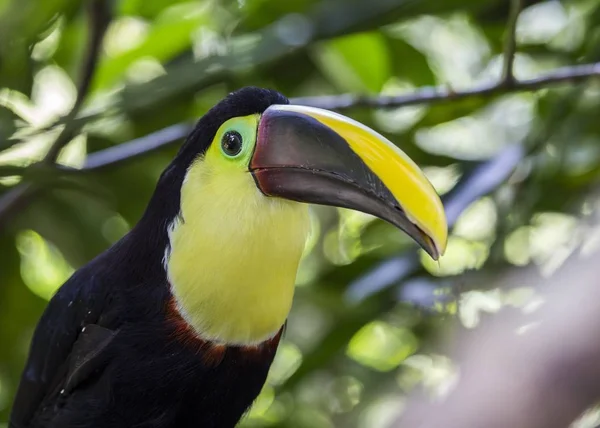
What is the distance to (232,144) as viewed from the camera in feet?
3.51

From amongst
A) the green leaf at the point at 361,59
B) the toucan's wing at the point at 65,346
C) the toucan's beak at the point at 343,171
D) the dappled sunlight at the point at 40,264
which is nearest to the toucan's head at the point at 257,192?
the toucan's beak at the point at 343,171

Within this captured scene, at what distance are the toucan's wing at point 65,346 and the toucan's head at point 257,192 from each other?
136mm

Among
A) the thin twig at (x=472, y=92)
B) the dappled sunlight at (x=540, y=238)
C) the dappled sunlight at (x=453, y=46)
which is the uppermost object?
the thin twig at (x=472, y=92)

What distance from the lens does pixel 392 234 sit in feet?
5.33

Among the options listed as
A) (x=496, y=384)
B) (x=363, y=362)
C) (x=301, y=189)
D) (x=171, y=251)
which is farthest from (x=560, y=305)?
(x=363, y=362)

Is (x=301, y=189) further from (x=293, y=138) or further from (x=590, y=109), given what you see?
(x=590, y=109)

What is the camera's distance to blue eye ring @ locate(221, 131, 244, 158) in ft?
3.49

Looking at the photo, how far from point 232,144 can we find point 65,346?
1.23 feet

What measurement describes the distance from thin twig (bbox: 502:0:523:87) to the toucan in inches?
12.8

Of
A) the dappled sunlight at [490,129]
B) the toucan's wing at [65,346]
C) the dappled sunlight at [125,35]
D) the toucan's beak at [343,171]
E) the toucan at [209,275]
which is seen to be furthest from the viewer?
the dappled sunlight at [490,129]

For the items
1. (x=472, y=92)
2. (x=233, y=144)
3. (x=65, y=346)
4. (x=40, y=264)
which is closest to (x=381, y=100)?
(x=472, y=92)

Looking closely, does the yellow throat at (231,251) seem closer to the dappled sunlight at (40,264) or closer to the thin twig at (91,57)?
the thin twig at (91,57)

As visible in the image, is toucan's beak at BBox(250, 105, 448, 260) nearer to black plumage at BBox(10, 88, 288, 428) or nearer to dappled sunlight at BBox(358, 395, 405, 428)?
black plumage at BBox(10, 88, 288, 428)

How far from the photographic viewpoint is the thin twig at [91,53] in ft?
3.83
